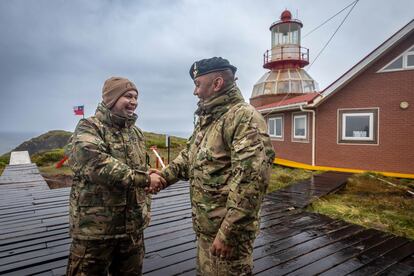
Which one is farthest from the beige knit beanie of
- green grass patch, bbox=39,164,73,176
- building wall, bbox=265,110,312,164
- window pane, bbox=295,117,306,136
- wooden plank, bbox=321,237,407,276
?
window pane, bbox=295,117,306,136

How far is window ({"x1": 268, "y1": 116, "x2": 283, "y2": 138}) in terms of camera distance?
49.3ft

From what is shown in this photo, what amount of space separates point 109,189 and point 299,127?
40.0 feet

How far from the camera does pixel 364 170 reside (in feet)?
36.7

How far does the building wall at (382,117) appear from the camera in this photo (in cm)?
1051

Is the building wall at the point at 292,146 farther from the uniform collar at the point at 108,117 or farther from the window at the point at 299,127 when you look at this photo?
the uniform collar at the point at 108,117

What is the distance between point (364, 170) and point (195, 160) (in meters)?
10.8

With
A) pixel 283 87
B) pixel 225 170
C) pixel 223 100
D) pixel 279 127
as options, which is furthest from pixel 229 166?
pixel 283 87

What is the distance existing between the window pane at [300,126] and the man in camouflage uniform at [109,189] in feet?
37.7

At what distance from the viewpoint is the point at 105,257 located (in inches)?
102

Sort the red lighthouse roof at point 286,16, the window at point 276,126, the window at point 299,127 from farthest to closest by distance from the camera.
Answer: the red lighthouse roof at point 286,16, the window at point 276,126, the window at point 299,127

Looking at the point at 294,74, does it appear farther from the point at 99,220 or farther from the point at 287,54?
the point at 99,220

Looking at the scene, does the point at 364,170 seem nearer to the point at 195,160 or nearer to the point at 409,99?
the point at 409,99

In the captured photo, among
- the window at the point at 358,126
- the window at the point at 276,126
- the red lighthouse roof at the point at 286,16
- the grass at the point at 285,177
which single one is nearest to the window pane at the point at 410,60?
the window at the point at 358,126

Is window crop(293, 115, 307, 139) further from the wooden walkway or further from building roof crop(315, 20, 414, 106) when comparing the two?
the wooden walkway
